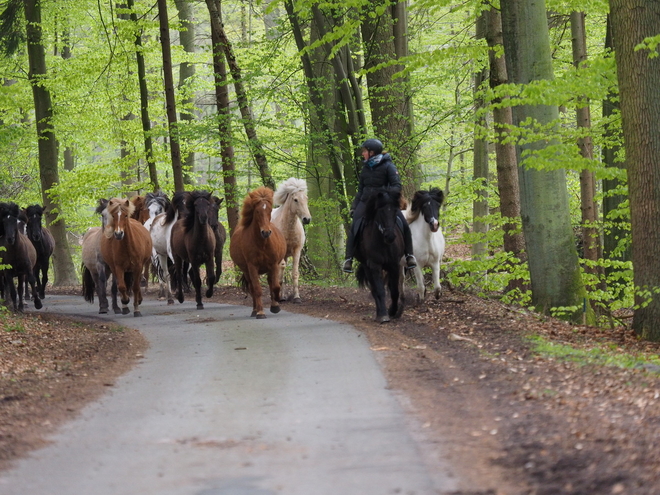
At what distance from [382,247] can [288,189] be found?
504 centimetres

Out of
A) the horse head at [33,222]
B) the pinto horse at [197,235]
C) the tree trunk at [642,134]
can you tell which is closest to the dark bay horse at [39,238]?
the horse head at [33,222]

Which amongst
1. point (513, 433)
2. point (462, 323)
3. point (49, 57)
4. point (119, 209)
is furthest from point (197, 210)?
point (49, 57)

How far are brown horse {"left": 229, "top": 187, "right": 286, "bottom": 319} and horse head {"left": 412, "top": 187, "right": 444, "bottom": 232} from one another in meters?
2.59

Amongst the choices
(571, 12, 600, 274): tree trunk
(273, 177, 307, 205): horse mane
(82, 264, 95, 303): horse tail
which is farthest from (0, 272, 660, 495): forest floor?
(571, 12, 600, 274): tree trunk

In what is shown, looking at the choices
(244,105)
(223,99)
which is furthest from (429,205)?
(223,99)

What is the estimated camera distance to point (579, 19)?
1961 cm

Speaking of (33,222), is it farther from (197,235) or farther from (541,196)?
(541,196)

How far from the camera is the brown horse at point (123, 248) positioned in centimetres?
1664

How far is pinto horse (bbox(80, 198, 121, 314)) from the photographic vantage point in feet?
59.6

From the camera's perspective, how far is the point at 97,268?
18703 millimetres

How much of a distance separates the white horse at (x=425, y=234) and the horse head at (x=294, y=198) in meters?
2.67

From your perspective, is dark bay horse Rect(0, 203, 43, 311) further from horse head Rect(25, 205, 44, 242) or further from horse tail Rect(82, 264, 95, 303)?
horse head Rect(25, 205, 44, 242)

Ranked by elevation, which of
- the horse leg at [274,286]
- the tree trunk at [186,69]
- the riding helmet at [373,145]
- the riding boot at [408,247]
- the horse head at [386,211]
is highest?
the tree trunk at [186,69]

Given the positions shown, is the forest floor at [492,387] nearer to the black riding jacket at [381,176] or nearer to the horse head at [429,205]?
the horse head at [429,205]
